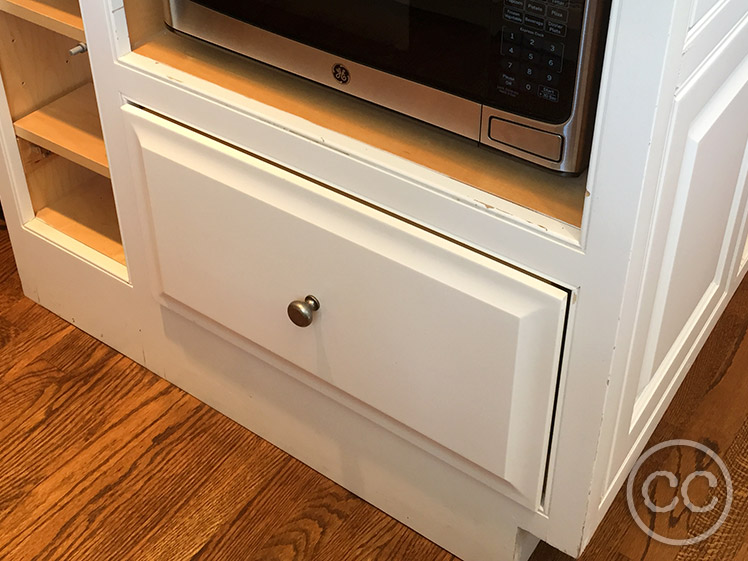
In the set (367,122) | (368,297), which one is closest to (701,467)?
(368,297)

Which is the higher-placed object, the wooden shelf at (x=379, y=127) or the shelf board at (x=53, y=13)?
the shelf board at (x=53, y=13)

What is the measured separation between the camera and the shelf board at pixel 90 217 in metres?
1.34

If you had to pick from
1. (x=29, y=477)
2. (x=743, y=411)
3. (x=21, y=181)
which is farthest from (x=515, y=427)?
(x=21, y=181)

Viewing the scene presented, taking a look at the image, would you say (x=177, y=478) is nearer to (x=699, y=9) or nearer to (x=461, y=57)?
(x=461, y=57)

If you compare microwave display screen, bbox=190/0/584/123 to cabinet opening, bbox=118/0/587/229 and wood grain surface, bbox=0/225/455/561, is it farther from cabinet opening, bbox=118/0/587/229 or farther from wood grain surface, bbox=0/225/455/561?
wood grain surface, bbox=0/225/455/561

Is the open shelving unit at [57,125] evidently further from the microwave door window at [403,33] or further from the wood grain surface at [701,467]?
the wood grain surface at [701,467]

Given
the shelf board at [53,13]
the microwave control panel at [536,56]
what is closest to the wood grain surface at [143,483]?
the shelf board at [53,13]

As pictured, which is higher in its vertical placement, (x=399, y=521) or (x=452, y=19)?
(x=452, y=19)

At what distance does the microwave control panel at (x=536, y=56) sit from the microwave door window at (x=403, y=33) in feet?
0.05

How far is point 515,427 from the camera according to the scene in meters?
0.93

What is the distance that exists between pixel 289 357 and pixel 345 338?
0.37ft

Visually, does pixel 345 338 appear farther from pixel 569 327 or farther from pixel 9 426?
pixel 9 426

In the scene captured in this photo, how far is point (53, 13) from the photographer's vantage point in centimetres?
114

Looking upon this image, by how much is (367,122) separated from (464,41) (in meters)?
0.16
